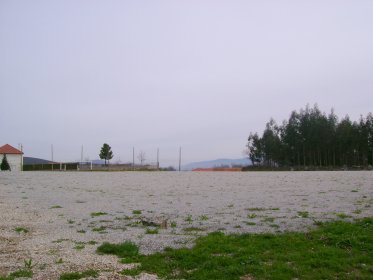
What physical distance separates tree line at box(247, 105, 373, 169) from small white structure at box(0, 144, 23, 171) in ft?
165

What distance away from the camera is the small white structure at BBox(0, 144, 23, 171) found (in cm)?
6412

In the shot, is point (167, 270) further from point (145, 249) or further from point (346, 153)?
point (346, 153)

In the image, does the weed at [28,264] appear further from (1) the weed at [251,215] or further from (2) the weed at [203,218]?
(1) the weed at [251,215]

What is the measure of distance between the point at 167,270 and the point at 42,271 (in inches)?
79.4

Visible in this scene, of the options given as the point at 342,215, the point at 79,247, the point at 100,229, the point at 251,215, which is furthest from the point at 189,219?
the point at 342,215

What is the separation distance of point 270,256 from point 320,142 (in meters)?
70.5

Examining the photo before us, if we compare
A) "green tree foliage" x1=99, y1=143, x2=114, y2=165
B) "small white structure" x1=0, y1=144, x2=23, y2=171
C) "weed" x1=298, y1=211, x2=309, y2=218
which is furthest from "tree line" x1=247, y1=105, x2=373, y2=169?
"weed" x1=298, y1=211, x2=309, y2=218

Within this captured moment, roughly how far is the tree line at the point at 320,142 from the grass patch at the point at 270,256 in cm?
6424

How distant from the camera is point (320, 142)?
7256 centimetres

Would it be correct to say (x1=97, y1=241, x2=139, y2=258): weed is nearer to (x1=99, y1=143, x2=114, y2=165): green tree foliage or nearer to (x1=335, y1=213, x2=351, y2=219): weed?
(x1=335, y1=213, x2=351, y2=219): weed

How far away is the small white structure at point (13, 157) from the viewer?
64.1 meters

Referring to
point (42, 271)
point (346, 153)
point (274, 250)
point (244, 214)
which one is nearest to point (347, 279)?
point (274, 250)

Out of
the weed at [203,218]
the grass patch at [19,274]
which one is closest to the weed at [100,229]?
the weed at [203,218]

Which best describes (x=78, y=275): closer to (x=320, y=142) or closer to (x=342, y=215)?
(x=342, y=215)
